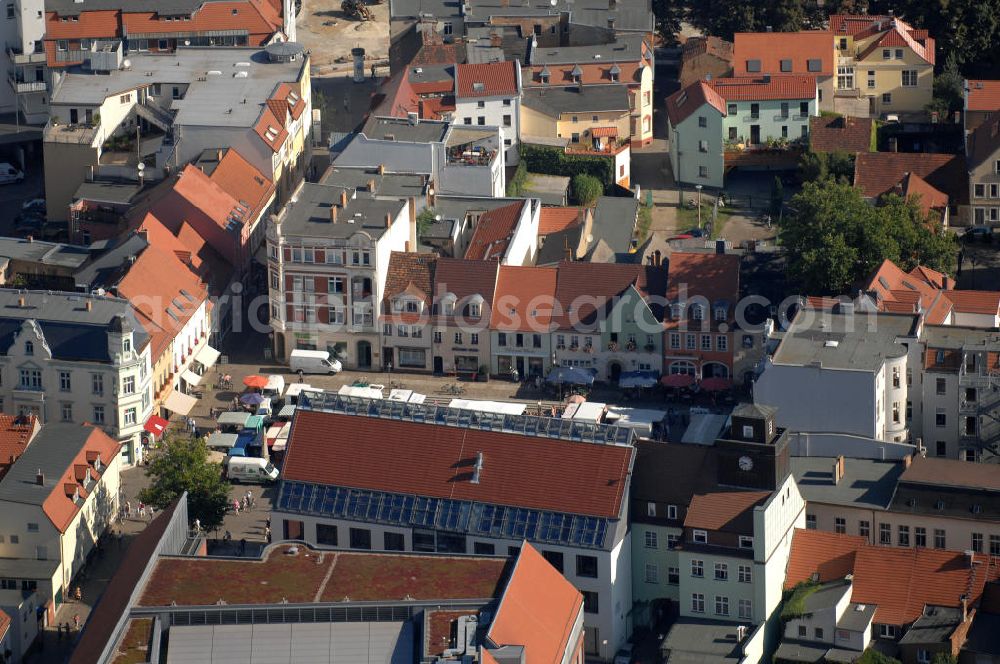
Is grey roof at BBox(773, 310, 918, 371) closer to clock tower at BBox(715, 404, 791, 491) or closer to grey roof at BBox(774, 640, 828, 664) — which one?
clock tower at BBox(715, 404, 791, 491)

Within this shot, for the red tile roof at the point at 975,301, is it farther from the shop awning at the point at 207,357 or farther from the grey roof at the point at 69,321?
the grey roof at the point at 69,321

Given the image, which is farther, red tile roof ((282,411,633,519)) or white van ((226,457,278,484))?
white van ((226,457,278,484))

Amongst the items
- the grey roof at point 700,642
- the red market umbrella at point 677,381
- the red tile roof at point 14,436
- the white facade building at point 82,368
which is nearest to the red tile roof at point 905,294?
the red market umbrella at point 677,381

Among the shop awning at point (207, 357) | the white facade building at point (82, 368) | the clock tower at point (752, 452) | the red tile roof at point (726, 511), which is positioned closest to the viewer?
the red tile roof at point (726, 511)

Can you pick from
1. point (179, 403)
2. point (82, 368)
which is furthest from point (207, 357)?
point (82, 368)

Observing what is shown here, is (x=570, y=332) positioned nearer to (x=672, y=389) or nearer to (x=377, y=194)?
(x=672, y=389)

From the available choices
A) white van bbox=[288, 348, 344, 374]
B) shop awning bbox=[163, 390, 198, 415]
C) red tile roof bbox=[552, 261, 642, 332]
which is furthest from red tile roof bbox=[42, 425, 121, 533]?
red tile roof bbox=[552, 261, 642, 332]

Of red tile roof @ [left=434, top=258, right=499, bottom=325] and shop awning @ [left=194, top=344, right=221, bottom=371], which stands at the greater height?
red tile roof @ [left=434, top=258, right=499, bottom=325]
